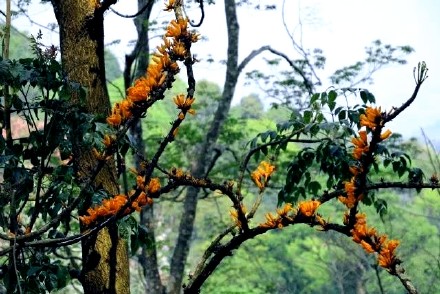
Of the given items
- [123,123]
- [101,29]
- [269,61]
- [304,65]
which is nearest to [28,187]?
[101,29]

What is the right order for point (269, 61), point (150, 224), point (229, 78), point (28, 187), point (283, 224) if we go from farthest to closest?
point (269, 61)
point (229, 78)
point (150, 224)
point (28, 187)
point (283, 224)

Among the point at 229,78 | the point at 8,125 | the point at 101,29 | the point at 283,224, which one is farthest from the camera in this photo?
the point at 229,78

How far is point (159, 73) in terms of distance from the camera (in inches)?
79.7

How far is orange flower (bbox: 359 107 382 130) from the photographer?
162cm

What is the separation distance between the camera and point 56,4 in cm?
351

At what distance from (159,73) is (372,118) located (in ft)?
2.34

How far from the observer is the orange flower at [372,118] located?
5.31 ft

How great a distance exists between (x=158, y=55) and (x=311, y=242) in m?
33.8

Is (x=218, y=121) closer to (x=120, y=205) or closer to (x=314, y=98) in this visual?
(x=314, y=98)

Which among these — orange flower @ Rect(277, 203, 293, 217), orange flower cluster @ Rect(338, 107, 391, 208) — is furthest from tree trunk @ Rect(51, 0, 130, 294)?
orange flower cluster @ Rect(338, 107, 391, 208)

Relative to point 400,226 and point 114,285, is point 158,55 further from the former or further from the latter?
point 400,226

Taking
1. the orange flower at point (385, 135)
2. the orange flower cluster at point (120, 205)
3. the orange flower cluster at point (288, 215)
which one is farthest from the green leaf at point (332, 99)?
the orange flower at point (385, 135)

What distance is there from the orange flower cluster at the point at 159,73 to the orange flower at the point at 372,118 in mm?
670

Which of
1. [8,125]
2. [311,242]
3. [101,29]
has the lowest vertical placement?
[8,125]
